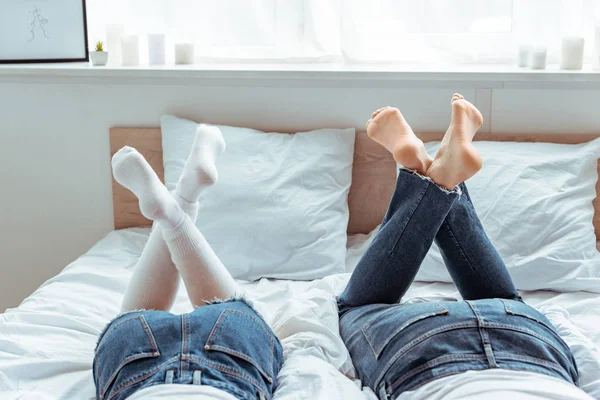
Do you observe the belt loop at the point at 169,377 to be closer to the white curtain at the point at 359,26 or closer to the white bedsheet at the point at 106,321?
the white bedsheet at the point at 106,321

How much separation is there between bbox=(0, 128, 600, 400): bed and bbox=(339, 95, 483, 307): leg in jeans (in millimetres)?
95

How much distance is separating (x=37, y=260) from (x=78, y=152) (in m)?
0.39

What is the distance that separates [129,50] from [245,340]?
1313mm

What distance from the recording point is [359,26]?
2.17m

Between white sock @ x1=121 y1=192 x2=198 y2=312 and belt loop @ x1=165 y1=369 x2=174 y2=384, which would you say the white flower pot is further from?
belt loop @ x1=165 y1=369 x2=174 y2=384

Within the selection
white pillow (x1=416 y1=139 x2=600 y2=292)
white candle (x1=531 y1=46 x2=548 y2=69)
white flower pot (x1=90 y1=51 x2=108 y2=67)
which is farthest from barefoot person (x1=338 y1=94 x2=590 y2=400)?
white flower pot (x1=90 y1=51 x2=108 y2=67)

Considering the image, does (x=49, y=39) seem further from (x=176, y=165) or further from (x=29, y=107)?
(x=176, y=165)

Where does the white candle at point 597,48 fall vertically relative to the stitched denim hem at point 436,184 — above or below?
above

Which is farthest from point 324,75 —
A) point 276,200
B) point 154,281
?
point 154,281

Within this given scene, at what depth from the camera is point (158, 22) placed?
89.4 inches

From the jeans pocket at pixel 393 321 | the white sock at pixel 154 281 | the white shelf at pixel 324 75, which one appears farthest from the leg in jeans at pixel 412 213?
the white shelf at pixel 324 75

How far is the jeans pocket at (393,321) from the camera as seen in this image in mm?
1220

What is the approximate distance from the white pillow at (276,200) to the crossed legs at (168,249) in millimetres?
405

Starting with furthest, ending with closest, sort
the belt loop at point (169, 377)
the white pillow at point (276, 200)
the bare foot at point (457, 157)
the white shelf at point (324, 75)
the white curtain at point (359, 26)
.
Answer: the white curtain at point (359, 26)
the white shelf at point (324, 75)
the white pillow at point (276, 200)
the bare foot at point (457, 157)
the belt loop at point (169, 377)
